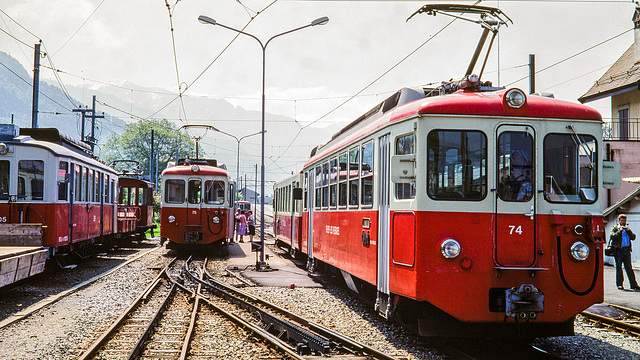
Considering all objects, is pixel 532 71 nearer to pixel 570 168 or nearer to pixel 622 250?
pixel 622 250

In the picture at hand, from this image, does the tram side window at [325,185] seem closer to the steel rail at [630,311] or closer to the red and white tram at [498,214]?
the red and white tram at [498,214]

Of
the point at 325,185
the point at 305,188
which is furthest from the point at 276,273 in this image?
the point at 325,185

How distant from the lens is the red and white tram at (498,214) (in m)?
6.32

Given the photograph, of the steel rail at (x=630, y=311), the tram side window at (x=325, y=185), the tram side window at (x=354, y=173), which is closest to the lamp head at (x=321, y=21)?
the tram side window at (x=325, y=185)

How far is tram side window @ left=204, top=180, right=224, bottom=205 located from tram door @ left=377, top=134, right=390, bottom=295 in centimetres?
1258

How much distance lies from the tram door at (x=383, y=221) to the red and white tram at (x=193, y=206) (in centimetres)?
1263

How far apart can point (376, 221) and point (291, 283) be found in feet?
18.4

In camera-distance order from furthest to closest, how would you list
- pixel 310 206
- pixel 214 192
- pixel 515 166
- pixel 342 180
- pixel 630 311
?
1. pixel 214 192
2. pixel 310 206
3. pixel 342 180
4. pixel 630 311
5. pixel 515 166

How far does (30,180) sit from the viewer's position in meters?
13.3

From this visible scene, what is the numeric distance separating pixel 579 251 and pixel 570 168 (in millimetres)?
923

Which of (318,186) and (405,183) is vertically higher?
(318,186)

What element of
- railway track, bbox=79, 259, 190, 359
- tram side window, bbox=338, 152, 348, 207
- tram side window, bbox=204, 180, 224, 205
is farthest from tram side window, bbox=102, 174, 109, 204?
tram side window, bbox=338, 152, 348, 207

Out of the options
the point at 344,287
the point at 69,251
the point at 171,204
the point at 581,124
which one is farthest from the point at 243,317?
the point at 171,204

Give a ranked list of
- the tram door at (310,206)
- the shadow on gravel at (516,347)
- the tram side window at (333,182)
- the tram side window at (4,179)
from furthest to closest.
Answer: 1. the tram door at (310,206)
2. the tram side window at (4,179)
3. the tram side window at (333,182)
4. the shadow on gravel at (516,347)
